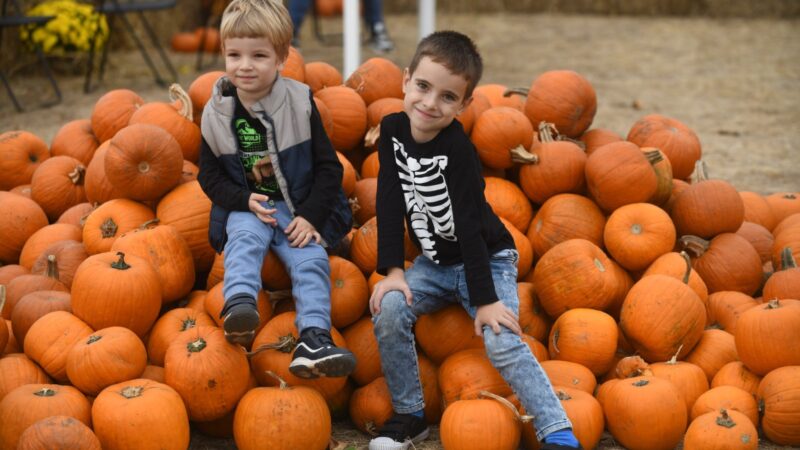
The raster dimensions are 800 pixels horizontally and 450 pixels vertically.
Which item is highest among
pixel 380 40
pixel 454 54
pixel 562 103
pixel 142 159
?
pixel 454 54

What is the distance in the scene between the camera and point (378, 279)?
384 cm

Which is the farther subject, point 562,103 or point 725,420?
point 562,103

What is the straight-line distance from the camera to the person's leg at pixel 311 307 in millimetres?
3240

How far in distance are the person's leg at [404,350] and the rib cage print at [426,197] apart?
10 cm

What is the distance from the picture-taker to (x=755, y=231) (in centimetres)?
463

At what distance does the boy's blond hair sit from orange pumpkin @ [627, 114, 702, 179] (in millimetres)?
2175

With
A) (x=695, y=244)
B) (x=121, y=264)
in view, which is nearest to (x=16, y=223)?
(x=121, y=264)

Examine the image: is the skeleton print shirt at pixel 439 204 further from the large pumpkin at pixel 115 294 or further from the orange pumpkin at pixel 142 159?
the orange pumpkin at pixel 142 159

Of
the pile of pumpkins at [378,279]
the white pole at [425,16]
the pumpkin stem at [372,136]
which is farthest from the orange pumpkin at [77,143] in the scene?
the white pole at [425,16]

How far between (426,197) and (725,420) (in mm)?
1323

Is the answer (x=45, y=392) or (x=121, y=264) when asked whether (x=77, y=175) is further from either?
(x=45, y=392)

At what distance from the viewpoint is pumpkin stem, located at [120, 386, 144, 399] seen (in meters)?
3.17

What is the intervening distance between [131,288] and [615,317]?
205 cm

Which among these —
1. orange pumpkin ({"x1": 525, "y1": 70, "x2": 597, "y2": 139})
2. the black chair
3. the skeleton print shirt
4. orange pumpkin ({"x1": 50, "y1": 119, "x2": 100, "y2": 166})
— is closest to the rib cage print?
the skeleton print shirt
